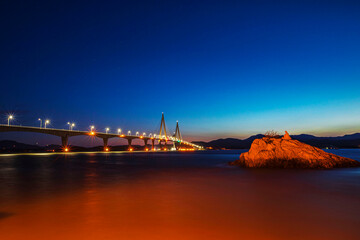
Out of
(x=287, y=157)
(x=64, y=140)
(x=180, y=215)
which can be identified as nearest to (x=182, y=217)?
(x=180, y=215)

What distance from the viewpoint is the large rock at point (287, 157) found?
26125mm

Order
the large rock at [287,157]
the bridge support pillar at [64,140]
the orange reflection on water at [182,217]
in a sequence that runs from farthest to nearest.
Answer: the bridge support pillar at [64,140] → the large rock at [287,157] → the orange reflection on water at [182,217]

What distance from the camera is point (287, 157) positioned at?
1046 inches

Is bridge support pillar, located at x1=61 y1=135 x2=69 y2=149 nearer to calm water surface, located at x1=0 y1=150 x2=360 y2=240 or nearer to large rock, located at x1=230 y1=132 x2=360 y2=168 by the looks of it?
large rock, located at x1=230 y1=132 x2=360 y2=168

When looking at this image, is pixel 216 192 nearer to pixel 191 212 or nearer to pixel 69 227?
pixel 191 212

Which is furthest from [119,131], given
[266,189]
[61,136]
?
[266,189]

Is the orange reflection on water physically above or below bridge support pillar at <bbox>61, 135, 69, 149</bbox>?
below

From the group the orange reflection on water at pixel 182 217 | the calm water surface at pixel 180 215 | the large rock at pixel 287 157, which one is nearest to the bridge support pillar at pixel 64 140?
the large rock at pixel 287 157

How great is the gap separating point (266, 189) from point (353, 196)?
3.89m

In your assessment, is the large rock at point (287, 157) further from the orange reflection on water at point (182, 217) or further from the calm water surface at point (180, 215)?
the orange reflection on water at point (182, 217)

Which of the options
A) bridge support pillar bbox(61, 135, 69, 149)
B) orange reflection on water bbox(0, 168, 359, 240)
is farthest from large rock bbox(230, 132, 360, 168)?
bridge support pillar bbox(61, 135, 69, 149)

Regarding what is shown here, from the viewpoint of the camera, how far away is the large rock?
85.7 ft

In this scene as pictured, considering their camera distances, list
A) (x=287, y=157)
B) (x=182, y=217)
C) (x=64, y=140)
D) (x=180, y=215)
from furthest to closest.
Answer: (x=64, y=140)
(x=287, y=157)
(x=180, y=215)
(x=182, y=217)

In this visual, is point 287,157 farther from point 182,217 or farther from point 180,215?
point 182,217
